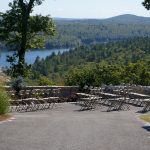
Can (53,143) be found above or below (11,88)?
above

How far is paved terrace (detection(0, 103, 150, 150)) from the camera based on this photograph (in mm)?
11250

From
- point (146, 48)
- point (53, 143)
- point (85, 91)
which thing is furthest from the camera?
point (146, 48)

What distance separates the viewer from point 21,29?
3041cm

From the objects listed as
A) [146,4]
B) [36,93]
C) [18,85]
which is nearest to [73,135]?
[146,4]

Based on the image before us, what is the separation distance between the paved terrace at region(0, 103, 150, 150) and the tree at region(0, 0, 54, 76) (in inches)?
576

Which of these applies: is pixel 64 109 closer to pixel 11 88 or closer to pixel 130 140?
pixel 11 88

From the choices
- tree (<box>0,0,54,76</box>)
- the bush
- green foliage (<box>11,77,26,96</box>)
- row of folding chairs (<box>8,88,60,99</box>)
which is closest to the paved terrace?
the bush

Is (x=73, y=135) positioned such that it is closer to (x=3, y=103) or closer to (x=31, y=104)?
(x=3, y=103)

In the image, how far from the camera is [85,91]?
Answer: 29453 millimetres

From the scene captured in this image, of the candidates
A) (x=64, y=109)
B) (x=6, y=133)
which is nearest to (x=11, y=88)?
(x=64, y=109)

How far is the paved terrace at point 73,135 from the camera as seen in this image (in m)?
11.2

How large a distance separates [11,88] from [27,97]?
3.32 ft

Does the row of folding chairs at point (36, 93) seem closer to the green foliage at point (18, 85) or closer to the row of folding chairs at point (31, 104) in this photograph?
the green foliage at point (18, 85)

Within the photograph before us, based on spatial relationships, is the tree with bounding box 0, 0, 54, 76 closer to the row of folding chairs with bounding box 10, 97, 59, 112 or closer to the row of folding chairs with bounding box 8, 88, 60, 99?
the row of folding chairs with bounding box 8, 88, 60, 99
